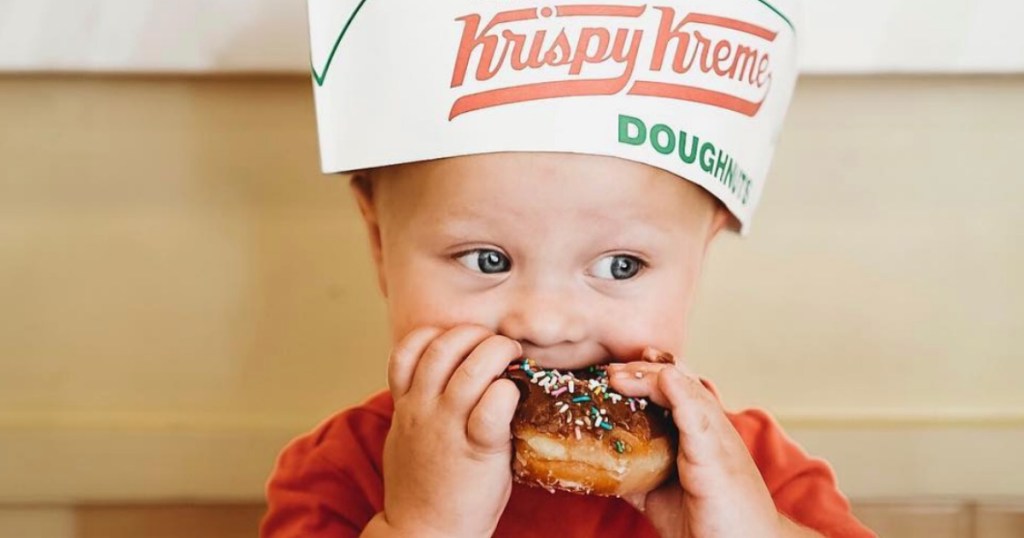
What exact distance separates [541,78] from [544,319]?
184 mm

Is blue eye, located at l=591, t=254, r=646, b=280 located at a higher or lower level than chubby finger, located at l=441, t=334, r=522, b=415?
higher

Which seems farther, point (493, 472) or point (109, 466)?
point (109, 466)

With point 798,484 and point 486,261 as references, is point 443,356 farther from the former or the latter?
point 798,484

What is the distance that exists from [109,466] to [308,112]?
516 mm

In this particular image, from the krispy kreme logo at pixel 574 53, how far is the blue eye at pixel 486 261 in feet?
0.39

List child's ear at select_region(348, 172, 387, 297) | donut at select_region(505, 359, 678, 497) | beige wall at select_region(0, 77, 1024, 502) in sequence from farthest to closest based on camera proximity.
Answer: beige wall at select_region(0, 77, 1024, 502)
child's ear at select_region(348, 172, 387, 297)
donut at select_region(505, 359, 678, 497)

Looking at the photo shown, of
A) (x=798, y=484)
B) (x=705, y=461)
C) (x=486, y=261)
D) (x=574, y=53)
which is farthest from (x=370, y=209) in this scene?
(x=798, y=484)

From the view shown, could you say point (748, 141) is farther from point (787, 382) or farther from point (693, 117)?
→ point (787, 382)

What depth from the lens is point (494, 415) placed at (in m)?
0.82

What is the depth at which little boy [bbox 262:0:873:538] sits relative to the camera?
0.84m

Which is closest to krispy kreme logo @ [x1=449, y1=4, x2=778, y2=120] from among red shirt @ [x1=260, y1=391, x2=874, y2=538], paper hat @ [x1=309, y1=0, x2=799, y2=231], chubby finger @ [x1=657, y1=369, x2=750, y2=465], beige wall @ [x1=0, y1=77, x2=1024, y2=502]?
paper hat @ [x1=309, y1=0, x2=799, y2=231]

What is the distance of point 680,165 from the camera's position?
0.88 metres

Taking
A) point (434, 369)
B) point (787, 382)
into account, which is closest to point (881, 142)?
point (787, 382)

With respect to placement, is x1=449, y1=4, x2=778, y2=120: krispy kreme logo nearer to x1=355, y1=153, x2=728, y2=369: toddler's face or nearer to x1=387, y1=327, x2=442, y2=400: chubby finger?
x1=355, y1=153, x2=728, y2=369: toddler's face
